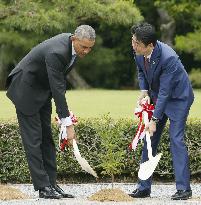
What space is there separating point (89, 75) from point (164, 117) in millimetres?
24651

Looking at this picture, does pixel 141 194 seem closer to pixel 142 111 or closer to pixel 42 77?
pixel 142 111

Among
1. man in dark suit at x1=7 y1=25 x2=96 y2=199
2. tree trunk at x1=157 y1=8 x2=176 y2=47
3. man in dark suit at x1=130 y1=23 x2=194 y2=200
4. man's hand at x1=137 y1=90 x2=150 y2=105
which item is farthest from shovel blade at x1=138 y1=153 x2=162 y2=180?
tree trunk at x1=157 y1=8 x2=176 y2=47

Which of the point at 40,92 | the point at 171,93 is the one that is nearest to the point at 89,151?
the point at 40,92

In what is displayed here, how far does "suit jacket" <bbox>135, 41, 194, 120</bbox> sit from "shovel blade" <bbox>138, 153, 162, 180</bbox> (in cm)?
34

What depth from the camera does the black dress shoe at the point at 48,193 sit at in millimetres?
6602

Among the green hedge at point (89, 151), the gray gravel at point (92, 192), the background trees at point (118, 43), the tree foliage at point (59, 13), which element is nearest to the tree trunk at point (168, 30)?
the background trees at point (118, 43)

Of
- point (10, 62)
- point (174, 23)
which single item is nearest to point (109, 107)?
point (10, 62)

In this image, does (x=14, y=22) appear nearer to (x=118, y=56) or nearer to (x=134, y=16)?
(x=134, y=16)

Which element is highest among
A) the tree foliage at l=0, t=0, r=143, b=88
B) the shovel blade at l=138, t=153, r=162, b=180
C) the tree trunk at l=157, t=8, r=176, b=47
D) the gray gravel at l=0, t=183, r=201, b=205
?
the tree foliage at l=0, t=0, r=143, b=88

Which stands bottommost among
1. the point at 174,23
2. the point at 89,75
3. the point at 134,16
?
the point at 89,75

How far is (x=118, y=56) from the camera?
31.6 meters

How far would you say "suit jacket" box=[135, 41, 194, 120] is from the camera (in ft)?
21.9

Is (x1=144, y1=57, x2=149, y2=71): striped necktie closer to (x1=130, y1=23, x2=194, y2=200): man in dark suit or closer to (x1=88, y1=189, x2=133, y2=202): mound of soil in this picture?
(x1=130, y1=23, x2=194, y2=200): man in dark suit

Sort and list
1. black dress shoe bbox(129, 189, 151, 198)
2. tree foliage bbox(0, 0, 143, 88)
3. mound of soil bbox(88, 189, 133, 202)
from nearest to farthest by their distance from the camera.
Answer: mound of soil bbox(88, 189, 133, 202)
black dress shoe bbox(129, 189, 151, 198)
tree foliage bbox(0, 0, 143, 88)
